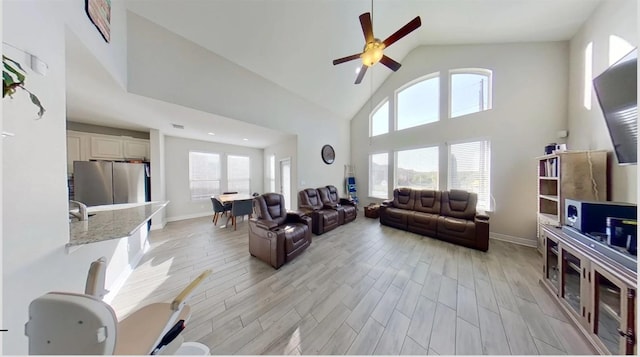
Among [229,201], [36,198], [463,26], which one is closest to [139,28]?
[36,198]

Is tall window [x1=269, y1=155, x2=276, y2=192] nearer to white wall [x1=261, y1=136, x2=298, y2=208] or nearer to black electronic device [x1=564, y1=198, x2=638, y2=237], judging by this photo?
white wall [x1=261, y1=136, x2=298, y2=208]

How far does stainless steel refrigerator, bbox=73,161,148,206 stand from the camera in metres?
3.03

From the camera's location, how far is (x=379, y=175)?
5.40 metres

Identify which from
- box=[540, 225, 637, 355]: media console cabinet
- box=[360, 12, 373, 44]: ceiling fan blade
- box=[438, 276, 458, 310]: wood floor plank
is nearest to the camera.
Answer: box=[540, 225, 637, 355]: media console cabinet

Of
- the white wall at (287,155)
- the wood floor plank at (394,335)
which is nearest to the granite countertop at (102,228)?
the wood floor plank at (394,335)

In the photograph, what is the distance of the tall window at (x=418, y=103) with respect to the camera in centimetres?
431

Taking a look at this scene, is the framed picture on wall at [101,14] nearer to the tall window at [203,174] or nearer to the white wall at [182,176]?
the white wall at [182,176]

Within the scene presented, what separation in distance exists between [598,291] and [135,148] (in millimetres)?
7013

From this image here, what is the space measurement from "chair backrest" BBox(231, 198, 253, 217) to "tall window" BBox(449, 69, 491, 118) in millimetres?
5341

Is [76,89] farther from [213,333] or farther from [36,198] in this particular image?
[213,333]

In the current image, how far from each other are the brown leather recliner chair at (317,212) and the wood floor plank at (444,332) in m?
2.36

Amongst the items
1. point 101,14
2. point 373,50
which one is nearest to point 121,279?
point 101,14

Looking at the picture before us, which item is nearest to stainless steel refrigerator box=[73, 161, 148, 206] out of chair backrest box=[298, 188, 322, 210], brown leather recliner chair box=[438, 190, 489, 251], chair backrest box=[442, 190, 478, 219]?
chair backrest box=[298, 188, 322, 210]

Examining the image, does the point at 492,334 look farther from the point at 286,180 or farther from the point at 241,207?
the point at 286,180
